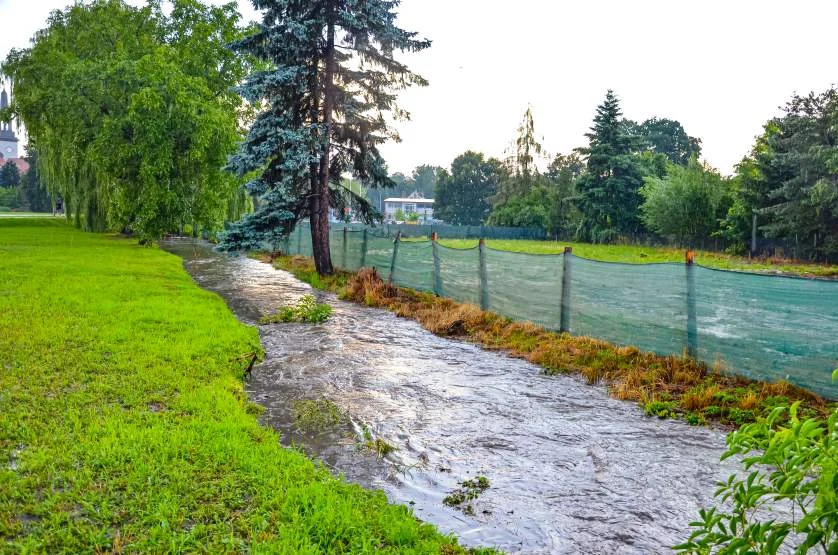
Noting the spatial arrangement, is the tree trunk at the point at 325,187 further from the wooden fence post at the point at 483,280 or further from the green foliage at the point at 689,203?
the green foliage at the point at 689,203

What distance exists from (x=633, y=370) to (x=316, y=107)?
42.3 ft

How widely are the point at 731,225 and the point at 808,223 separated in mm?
5090

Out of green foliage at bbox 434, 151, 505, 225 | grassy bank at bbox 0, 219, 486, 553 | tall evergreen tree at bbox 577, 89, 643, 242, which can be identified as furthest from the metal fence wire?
green foliage at bbox 434, 151, 505, 225

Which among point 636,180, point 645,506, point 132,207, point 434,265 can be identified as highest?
point 636,180

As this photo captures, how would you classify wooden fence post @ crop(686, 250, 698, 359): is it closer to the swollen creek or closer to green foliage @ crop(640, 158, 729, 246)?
the swollen creek

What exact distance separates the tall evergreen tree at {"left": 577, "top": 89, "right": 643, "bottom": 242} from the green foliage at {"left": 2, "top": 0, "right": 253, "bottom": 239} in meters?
27.7

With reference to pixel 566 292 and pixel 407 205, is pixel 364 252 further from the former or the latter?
pixel 407 205

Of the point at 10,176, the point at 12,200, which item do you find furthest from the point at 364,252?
the point at 10,176

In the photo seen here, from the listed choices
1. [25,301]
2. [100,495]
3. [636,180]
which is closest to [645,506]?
[100,495]

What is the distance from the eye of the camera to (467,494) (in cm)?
407

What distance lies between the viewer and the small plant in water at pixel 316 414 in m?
5.32

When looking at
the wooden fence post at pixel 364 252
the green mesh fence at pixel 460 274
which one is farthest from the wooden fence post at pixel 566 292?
the wooden fence post at pixel 364 252

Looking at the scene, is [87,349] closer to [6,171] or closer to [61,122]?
[61,122]

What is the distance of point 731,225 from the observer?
3441 cm
